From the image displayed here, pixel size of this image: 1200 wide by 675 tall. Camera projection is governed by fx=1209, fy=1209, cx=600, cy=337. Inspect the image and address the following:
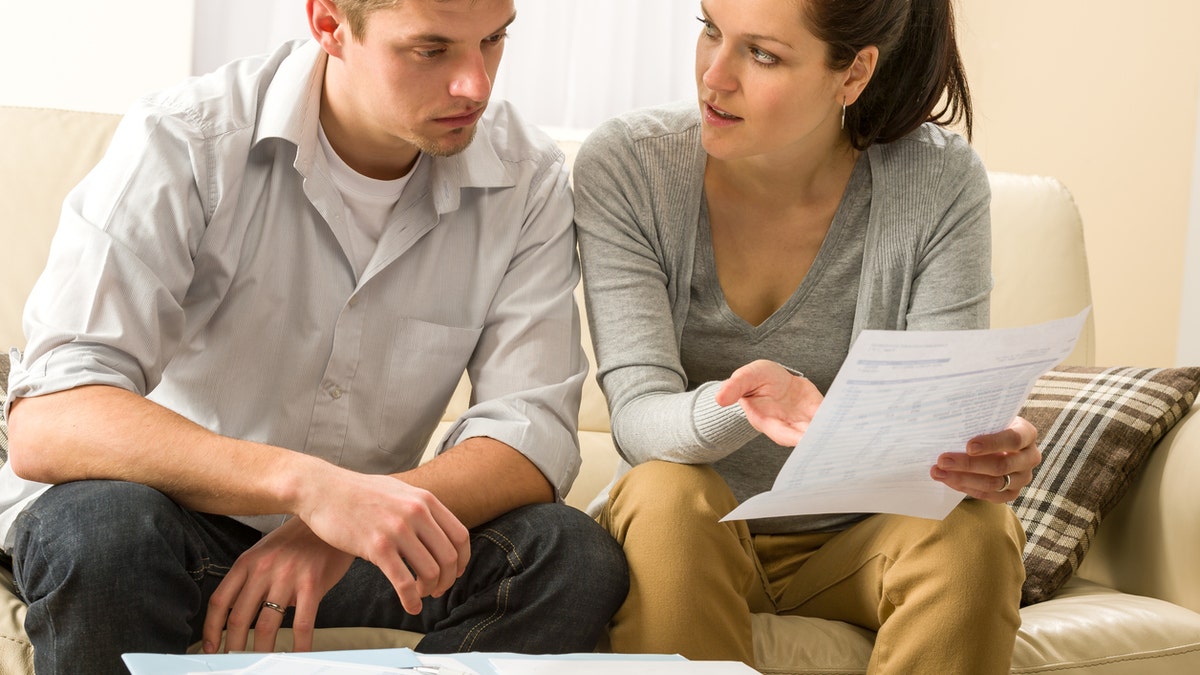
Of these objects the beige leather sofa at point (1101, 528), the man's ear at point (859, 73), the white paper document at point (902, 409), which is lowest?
the beige leather sofa at point (1101, 528)

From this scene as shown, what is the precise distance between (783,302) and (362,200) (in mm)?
517

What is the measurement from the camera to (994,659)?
1.18 metres

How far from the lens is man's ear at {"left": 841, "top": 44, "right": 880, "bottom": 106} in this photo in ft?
4.59

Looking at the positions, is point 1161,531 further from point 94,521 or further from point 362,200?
point 94,521

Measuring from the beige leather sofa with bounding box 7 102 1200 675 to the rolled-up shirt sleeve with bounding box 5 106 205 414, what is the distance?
0.25 metres

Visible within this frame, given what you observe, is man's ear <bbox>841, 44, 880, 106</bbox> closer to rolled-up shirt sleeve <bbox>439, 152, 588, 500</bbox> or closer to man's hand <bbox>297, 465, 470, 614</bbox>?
rolled-up shirt sleeve <bbox>439, 152, 588, 500</bbox>

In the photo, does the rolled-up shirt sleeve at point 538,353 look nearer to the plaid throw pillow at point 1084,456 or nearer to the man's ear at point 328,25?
the man's ear at point 328,25

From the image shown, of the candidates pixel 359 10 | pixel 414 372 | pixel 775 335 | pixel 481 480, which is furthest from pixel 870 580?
pixel 359 10

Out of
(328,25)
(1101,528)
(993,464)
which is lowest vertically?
(1101,528)

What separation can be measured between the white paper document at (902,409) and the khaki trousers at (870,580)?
110 mm

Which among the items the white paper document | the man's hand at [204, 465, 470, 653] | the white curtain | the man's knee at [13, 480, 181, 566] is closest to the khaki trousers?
the white paper document

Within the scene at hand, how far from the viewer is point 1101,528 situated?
5.50ft

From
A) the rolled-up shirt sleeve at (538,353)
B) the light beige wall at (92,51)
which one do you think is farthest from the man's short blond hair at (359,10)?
the light beige wall at (92,51)

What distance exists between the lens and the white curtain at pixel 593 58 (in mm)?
2812
